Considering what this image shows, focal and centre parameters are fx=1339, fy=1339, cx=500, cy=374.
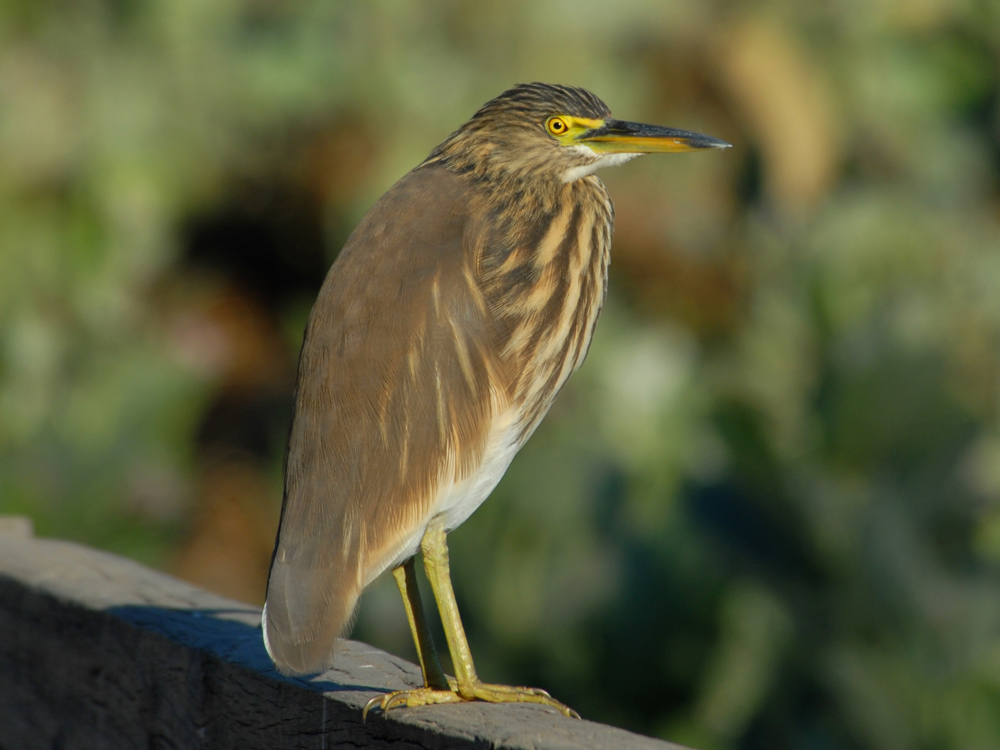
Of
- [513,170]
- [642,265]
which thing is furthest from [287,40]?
[513,170]

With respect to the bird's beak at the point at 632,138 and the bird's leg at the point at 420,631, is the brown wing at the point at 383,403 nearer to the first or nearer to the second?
the bird's leg at the point at 420,631

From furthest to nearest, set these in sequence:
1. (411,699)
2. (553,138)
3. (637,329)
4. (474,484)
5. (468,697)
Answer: (637,329) → (553,138) → (474,484) → (468,697) → (411,699)

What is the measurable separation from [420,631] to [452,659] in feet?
0.57

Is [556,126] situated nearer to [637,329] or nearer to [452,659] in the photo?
[452,659]

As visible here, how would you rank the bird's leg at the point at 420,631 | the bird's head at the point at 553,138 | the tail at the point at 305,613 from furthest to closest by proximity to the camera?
1. the bird's head at the point at 553,138
2. the bird's leg at the point at 420,631
3. the tail at the point at 305,613

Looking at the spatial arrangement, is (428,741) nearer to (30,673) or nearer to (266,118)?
(30,673)

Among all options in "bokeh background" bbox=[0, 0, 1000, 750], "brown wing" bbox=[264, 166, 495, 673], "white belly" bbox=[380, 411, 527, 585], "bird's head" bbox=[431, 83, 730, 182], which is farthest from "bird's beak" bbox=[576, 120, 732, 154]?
"bokeh background" bbox=[0, 0, 1000, 750]

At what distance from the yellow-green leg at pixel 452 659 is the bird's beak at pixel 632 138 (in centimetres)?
79

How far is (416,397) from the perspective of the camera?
2094 mm

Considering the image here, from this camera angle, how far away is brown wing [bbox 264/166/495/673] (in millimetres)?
2049

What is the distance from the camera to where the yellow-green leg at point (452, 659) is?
1.97 metres

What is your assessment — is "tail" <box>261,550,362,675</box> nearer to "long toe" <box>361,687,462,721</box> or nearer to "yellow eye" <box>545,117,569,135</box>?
"long toe" <box>361,687,462,721</box>

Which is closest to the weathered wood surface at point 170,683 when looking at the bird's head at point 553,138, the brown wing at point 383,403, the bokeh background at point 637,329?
the brown wing at point 383,403

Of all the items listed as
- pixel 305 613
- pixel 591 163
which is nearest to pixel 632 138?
pixel 591 163
